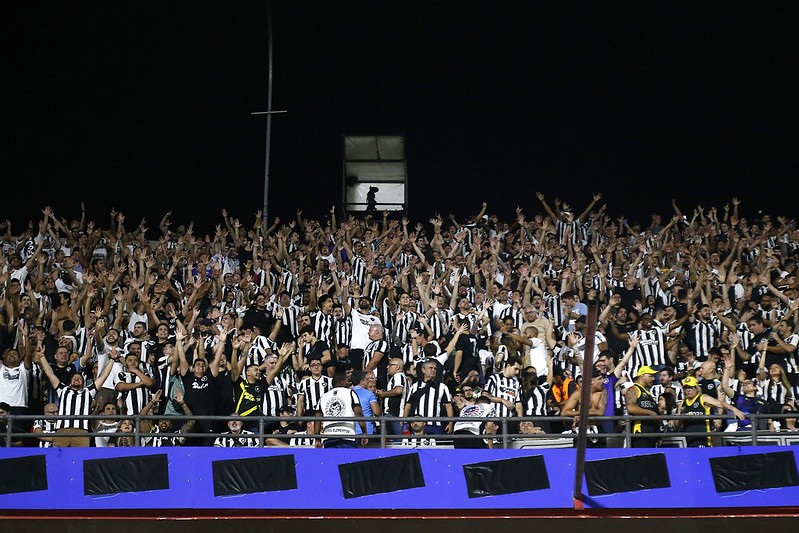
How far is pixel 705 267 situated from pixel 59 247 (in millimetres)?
10677

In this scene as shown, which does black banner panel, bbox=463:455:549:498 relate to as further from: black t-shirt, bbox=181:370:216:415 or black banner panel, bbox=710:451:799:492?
black t-shirt, bbox=181:370:216:415

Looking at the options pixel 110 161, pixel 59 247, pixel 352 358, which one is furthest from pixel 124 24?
pixel 352 358

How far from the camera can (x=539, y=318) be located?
44.4 feet

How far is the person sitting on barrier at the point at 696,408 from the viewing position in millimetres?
11148

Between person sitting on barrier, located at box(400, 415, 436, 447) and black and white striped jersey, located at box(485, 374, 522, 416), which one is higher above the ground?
black and white striped jersey, located at box(485, 374, 522, 416)

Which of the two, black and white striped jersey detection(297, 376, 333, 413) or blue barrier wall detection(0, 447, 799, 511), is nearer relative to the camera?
blue barrier wall detection(0, 447, 799, 511)

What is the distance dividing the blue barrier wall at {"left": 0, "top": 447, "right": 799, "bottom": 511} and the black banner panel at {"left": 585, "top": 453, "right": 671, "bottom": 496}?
0.7 inches

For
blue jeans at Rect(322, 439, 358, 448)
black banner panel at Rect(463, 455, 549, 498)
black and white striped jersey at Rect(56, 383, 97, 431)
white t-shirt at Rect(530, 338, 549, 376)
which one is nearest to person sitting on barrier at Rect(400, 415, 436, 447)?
blue jeans at Rect(322, 439, 358, 448)

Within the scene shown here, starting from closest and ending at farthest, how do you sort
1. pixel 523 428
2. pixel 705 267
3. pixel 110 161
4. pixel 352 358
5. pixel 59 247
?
pixel 523 428 < pixel 352 358 < pixel 705 267 < pixel 59 247 < pixel 110 161

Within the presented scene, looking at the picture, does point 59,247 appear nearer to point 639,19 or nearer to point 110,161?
point 110,161

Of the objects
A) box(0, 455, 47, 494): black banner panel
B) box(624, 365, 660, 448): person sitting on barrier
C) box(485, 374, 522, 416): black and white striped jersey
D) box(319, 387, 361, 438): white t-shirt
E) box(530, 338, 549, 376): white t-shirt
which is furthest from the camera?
box(530, 338, 549, 376): white t-shirt

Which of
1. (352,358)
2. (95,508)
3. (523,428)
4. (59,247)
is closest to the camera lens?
(95,508)

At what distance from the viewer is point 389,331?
1448 centimetres

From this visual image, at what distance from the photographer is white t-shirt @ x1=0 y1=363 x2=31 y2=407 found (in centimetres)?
1177
